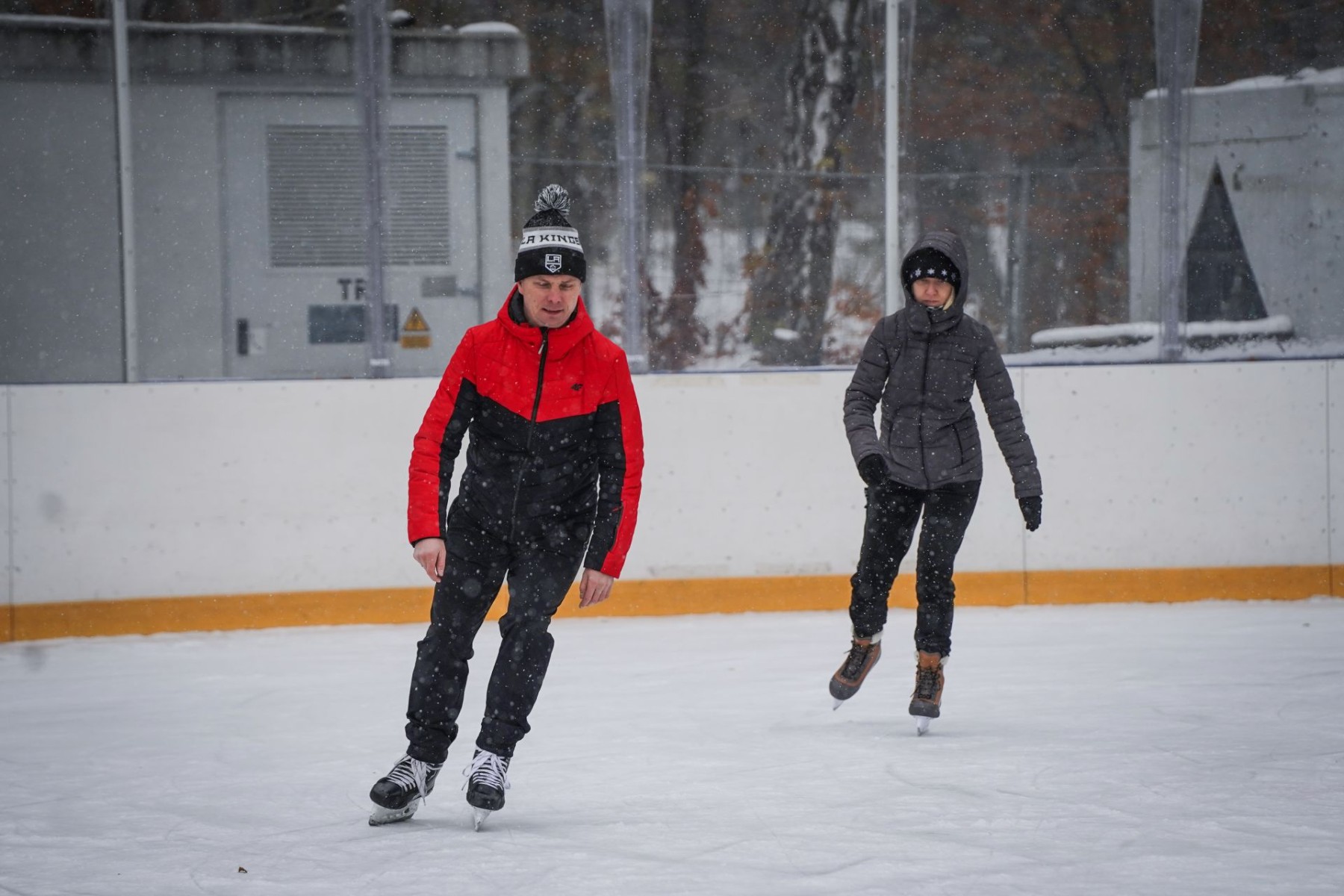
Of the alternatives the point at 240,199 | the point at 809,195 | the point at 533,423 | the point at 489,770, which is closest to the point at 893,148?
the point at 809,195

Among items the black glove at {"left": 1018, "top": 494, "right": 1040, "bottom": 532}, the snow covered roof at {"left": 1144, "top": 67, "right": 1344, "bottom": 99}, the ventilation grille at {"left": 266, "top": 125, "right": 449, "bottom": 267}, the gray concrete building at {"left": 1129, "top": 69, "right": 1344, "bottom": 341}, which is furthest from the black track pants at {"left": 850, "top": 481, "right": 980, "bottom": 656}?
the snow covered roof at {"left": 1144, "top": 67, "right": 1344, "bottom": 99}

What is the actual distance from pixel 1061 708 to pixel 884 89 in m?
3.73

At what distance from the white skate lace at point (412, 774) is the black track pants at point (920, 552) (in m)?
1.58

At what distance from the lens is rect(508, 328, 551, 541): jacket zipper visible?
11.6 feet

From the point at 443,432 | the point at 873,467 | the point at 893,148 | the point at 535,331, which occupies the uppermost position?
the point at 893,148

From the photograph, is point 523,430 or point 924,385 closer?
point 523,430

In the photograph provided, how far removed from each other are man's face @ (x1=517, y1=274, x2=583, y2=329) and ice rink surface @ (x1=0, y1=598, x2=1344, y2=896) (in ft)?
3.71

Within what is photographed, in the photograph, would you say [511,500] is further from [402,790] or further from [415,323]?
[415,323]

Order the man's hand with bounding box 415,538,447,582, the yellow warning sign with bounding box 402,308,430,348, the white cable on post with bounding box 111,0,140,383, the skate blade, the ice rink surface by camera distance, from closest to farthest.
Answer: the ice rink surface → the man's hand with bounding box 415,538,447,582 → the skate blade → the white cable on post with bounding box 111,0,140,383 → the yellow warning sign with bounding box 402,308,430,348

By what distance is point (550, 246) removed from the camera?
3.52 meters

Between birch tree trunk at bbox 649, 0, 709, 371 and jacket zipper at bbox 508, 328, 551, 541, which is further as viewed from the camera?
birch tree trunk at bbox 649, 0, 709, 371

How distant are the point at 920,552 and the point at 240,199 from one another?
395 cm

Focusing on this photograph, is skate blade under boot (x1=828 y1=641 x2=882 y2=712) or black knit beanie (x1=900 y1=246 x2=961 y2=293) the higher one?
black knit beanie (x1=900 y1=246 x2=961 y2=293)

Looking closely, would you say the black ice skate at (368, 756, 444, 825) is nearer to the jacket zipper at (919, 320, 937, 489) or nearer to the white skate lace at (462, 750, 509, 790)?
the white skate lace at (462, 750, 509, 790)
